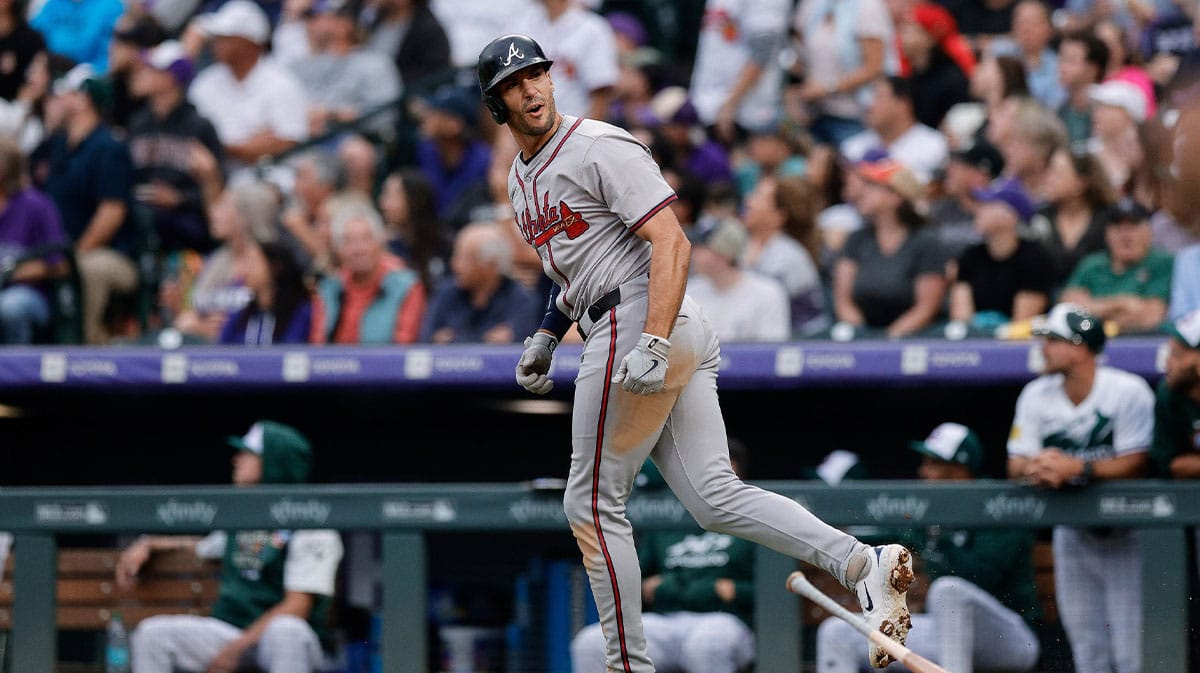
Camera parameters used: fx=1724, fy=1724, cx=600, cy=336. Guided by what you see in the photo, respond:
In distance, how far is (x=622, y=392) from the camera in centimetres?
462

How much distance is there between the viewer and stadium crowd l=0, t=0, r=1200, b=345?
305 inches

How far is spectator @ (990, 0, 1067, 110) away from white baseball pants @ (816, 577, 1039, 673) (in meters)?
4.20

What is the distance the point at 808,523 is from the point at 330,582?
212 centimetres

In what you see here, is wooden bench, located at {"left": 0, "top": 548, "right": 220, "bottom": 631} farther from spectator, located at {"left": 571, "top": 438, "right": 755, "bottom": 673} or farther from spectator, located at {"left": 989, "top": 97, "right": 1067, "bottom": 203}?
spectator, located at {"left": 989, "top": 97, "right": 1067, "bottom": 203}

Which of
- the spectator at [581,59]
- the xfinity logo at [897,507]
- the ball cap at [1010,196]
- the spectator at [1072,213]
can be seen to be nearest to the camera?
the xfinity logo at [897,507]

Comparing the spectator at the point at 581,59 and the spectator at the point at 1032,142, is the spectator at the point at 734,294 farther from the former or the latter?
the spectator at the point at 581,59

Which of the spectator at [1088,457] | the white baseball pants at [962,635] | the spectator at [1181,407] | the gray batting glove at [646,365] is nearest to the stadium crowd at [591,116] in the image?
the spectator at [1088,457]

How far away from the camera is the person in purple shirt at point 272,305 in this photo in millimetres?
8133

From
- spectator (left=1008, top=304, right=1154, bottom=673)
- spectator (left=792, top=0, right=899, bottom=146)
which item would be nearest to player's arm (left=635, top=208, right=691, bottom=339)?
spectator (left=1008, top=304, right=1154, bottom=673)

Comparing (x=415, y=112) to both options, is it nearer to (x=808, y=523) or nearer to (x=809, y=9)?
(x=809, y=9)

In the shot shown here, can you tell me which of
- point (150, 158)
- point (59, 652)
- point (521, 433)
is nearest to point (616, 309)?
point (59, 652)

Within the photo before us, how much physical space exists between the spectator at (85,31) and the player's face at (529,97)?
7281 millimetres

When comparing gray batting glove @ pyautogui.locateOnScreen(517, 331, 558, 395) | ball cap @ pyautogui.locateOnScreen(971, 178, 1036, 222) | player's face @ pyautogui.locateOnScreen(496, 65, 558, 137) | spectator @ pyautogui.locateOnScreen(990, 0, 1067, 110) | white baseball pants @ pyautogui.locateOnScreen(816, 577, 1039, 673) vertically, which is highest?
spectator @ pyautogui.locateOnScreen(990, 0, 1067, 110)

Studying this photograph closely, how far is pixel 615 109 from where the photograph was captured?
9836 mm
